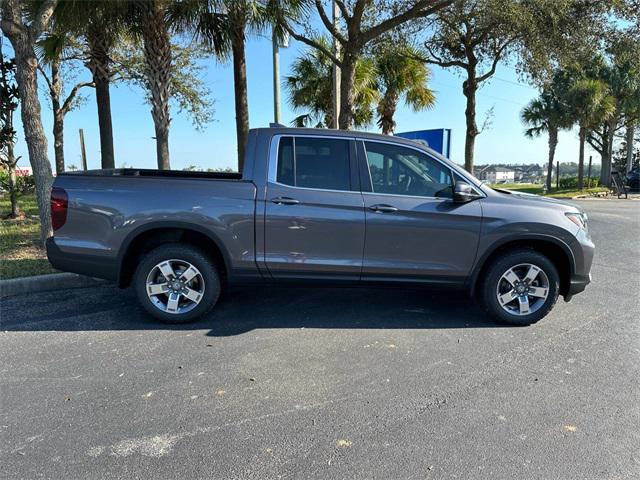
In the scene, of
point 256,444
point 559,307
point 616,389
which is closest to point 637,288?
point 559,307

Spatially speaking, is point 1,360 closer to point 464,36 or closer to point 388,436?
point 388,436

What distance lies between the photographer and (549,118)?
2820cm

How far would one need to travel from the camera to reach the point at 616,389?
3383 mm

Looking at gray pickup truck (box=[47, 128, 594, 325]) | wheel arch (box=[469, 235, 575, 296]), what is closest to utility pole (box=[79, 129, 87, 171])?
gray pickup truck (box=[47, 128, 594, 325])

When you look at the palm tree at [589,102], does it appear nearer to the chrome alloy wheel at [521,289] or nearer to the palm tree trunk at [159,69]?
the palm tree trunk at [159,69]

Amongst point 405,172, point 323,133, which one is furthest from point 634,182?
point 323,133

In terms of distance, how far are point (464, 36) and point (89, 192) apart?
43.5 feet

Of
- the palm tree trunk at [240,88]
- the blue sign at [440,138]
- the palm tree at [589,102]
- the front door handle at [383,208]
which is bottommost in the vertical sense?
the front door handle at [383,208]

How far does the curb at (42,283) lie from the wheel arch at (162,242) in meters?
1.34

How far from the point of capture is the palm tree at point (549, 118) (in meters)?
26.9

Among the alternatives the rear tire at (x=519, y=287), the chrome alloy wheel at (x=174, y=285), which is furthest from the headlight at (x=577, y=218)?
the chrome alloy wheel at (x=174, y=285)

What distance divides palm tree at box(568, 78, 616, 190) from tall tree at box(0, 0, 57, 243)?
82.8ft

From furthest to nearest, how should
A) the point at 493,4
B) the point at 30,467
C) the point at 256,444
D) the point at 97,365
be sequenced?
1. the point at 493,4
2. the point at 97,365
3. the point at 256,444
4. the point at 30,467

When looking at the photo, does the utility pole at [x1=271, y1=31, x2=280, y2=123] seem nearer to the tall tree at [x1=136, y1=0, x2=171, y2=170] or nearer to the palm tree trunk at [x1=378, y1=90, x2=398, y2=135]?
the tall tree at [x1=136, y1=0, x2=171, y2=170]
